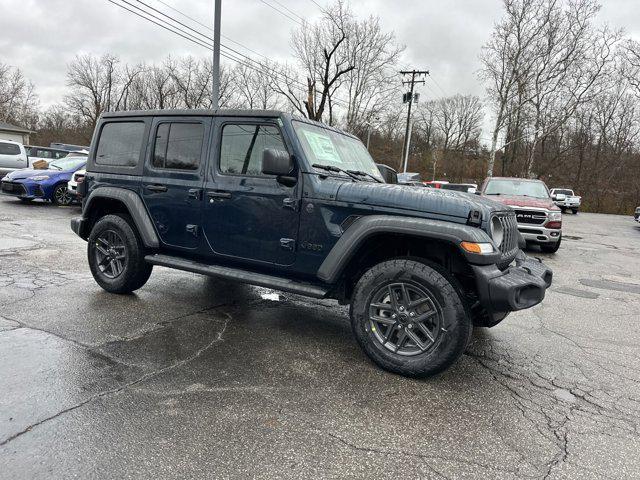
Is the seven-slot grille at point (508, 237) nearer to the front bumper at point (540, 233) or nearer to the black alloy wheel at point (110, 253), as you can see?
the black alloy wheel at point (110, 253)

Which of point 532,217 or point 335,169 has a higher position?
point 335,169

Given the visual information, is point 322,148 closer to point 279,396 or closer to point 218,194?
point 218,194

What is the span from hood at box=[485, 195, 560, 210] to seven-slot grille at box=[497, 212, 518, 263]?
6.58 m

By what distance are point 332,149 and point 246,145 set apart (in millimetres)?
819

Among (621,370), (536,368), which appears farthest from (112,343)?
(621,370)

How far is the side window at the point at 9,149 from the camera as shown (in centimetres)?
1686

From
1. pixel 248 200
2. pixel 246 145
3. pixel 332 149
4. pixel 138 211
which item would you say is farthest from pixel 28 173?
pixel 332 149

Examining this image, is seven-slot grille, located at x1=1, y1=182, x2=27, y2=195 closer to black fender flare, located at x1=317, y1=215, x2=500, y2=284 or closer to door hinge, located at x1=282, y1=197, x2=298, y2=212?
door hinge, located at x1=282, y1=197, x2=298, y2=212

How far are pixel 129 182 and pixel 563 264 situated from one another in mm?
8604

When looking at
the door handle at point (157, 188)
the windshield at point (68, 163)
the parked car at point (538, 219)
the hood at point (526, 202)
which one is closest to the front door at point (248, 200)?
the door handle at point (157, 188)

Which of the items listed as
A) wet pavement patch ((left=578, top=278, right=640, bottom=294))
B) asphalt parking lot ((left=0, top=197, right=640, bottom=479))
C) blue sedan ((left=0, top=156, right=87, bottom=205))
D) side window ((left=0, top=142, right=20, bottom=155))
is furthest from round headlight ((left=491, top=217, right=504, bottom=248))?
side window ((left=0, top=142, right=20, bottom=155))

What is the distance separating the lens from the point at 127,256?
479 centimetres

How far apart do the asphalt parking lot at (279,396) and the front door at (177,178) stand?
0.89 metres

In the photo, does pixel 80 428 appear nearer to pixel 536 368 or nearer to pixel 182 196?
pixel 182 196
